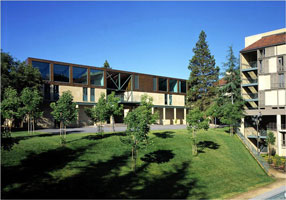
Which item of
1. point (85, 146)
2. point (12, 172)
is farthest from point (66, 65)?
point (12, 172)

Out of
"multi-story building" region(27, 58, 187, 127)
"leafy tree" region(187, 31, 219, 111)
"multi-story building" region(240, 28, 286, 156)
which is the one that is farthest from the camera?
"leafy tree" region(187, 31, 219, 111)

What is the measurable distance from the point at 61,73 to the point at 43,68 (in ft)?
10.4

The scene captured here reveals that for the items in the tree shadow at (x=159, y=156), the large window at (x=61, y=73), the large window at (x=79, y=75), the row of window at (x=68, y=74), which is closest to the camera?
the tree shadow at (x=159, y=156)

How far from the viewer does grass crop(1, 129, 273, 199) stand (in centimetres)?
1527

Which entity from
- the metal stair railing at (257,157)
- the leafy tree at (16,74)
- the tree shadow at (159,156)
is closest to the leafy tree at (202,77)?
the metal stair railing at (257,157)

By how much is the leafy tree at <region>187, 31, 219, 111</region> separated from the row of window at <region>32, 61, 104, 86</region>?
19941mm

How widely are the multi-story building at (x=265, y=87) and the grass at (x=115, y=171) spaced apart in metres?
10.7

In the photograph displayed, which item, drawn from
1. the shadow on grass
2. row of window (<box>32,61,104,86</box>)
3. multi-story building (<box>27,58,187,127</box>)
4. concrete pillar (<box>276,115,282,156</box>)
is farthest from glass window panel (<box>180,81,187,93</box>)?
the shadow on grass

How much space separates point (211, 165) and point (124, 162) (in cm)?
926

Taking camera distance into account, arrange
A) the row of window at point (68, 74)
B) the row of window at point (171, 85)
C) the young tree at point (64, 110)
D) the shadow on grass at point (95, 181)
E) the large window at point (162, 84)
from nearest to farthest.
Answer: the shadow on grass at point (95, 181), the young tree at point (64, 110), the row of window at point (68, 74), the row of window at point (171, 85), the large window at point (162, 84)

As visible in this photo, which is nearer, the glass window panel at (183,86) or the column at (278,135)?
the column at (278,135)

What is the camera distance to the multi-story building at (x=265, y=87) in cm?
Answer: 3709

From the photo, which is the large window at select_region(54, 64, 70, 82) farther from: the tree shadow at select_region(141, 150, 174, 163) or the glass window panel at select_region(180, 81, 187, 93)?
the glass window panel at select_region(180, 81, 187, 93)

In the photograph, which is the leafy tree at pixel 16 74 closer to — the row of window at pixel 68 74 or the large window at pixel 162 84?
the row of window at pixel 68 74
